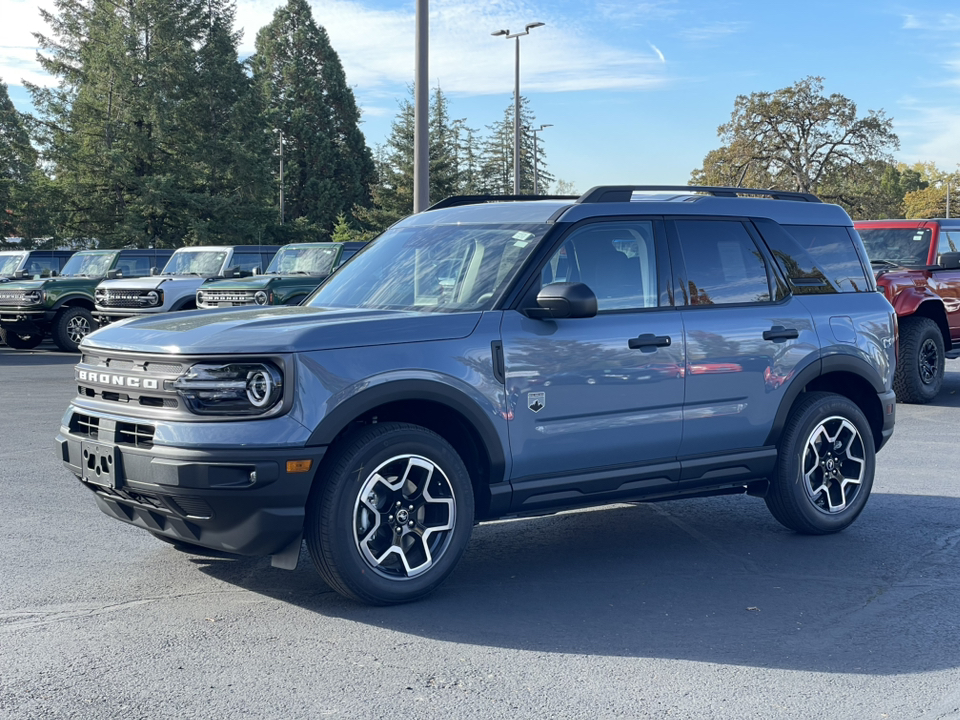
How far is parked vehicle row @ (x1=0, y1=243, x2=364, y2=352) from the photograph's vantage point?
697 inches

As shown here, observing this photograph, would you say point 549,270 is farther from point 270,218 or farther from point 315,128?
point 315,128

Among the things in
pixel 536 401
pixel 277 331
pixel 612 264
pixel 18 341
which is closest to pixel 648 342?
pixel 612 264

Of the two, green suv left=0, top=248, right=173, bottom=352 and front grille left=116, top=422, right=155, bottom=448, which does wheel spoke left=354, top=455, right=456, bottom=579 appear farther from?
green suv left=0, top=248, right=173, bottom=352

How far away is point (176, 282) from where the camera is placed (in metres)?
19.4

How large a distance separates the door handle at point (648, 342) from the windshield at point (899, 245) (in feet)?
28.0

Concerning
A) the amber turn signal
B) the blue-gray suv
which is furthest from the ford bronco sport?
the amber turn signal

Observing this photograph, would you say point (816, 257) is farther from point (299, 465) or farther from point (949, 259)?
point (949, 259)

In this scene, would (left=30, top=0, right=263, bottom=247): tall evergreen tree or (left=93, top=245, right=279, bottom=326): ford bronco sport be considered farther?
(left=30, top=0, right=263, bottom=247): tall evergreen tree

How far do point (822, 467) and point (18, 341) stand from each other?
1891cm

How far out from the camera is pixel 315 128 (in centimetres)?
7694

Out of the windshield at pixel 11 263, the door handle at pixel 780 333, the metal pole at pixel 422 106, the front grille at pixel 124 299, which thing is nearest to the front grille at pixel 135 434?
the door handle at pixel 780 333

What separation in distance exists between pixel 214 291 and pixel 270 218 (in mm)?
37998

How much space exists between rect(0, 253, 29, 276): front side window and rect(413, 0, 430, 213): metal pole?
12345 millimetres

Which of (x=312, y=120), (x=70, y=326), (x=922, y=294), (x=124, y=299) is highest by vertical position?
(x=312, y=120)
